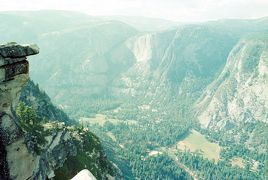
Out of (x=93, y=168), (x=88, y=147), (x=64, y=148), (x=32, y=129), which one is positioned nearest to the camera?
(x=32, y=129)

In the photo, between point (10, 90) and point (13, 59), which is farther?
point (10, 90)

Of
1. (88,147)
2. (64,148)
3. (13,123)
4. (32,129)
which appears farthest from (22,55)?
(88,147)

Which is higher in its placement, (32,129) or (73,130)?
(32,129)

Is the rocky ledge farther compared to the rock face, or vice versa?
the rock face

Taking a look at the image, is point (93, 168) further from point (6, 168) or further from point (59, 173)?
point (6, 168)

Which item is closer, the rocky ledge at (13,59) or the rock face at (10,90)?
the rocky ledge at (13,59)

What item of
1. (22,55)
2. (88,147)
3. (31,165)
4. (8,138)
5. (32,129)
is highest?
(22,55)

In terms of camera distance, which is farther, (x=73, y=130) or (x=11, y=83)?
(x=73, y=130)

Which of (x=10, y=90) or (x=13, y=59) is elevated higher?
(x=13, y=59)
